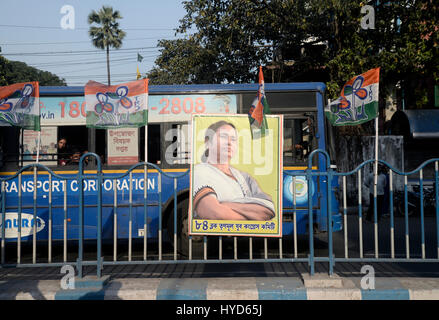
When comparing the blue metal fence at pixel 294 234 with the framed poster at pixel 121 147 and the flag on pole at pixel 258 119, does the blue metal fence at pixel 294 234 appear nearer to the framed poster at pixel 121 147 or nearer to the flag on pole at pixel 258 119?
the framed poster at pixel 121 147

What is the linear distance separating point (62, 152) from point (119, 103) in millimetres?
1812

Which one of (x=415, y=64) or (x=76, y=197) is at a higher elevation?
(x=415, y=64)

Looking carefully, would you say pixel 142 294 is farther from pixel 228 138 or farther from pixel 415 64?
pixel 415 64

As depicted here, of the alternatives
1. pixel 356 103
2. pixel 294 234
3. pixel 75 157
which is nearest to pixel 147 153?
pixel 75 157

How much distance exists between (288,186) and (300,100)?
1.68 m

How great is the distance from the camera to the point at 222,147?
5.28 meters

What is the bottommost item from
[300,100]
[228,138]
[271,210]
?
[271,210]

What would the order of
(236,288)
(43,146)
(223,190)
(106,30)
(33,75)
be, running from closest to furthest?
(236,288)
(223,190)
(43,146)
(106,30)
(33,75)

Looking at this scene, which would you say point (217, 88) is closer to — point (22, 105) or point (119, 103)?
point (119, 103)

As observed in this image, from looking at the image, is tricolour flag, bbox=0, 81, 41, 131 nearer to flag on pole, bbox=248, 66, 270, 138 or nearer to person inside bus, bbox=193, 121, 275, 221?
person inside bus, bbox=193, 121, 275, 221
